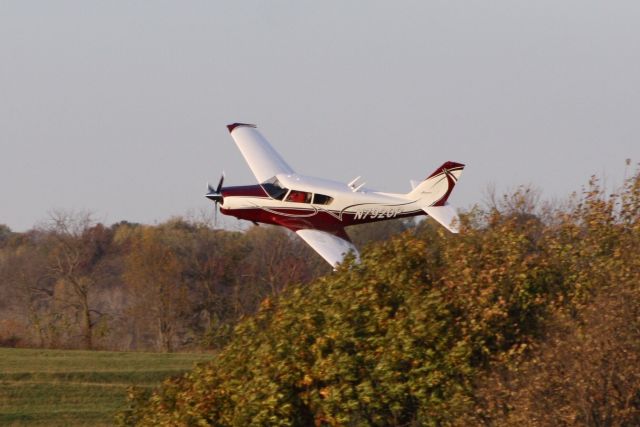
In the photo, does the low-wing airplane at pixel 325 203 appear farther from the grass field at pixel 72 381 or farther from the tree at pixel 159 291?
the tree at pixel 159 291

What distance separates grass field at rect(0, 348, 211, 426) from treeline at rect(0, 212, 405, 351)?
7.97 metres

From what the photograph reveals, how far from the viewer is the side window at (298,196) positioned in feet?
144

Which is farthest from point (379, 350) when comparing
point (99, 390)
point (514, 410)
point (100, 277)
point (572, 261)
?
point (100, 277)

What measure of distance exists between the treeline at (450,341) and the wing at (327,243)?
19424 mm

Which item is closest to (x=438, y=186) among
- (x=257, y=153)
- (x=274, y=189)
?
(x=274, y=189)

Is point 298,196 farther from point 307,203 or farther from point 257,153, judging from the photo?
point 257,153

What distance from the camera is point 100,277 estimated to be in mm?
86812

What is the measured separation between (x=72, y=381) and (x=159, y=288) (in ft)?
84.4

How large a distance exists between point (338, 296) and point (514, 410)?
4.51m

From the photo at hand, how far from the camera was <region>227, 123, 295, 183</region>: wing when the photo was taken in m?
47.6

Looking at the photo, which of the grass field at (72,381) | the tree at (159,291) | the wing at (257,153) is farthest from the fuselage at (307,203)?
the tree at (159,291)

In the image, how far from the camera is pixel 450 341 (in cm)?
2000

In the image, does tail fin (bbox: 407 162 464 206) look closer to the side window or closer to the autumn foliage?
the side window

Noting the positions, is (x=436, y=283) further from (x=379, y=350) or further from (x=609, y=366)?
(x=609, y=366)
